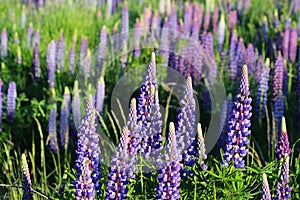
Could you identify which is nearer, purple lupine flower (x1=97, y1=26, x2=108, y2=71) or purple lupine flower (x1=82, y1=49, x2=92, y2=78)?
purple lupine flower (x1=82, y1=49, x2=92, y2=78)

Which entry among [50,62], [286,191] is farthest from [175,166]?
[50,62]

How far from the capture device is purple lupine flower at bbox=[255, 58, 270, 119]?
3.89 metres

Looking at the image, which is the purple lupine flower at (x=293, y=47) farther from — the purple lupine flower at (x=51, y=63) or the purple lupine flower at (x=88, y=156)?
the purple lupine flower at (x=88, y=156)

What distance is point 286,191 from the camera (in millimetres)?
2363

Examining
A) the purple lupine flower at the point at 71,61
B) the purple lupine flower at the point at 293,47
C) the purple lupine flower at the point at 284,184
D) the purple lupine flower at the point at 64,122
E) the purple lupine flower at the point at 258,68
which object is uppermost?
the purple lupine flower at the point at 293,47

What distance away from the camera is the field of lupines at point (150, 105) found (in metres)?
2.30

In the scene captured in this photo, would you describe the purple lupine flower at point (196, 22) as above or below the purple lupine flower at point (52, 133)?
above

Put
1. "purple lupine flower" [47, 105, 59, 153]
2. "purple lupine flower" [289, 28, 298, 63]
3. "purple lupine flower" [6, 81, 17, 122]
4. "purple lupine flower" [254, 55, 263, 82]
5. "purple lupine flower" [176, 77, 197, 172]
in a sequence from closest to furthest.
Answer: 1. "purple lupine flower" [176, 77, 197, 172]
2. "purple lupine flower" [47, 105, 59, 153]
3. "purple lupine flower" [6, 81, 17, 122]
4. "purple lupine flower" [254, 55, 263, 82]
5. "purple lupine flower" [289, 28, 298, 63]

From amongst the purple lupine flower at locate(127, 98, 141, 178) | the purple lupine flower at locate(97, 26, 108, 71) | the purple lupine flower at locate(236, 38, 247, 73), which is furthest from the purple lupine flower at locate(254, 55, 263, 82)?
the purple lupine flower at locate(127, 98, 141, 178)

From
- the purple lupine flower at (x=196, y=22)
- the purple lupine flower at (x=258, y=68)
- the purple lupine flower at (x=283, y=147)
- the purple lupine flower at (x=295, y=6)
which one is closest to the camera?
the purple lupine flower at (x=283, y=147)

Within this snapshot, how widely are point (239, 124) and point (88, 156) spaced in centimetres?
60

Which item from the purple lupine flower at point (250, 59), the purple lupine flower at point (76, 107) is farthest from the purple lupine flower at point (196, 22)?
the purple lupine flower at point (76, 107)

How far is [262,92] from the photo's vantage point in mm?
3895

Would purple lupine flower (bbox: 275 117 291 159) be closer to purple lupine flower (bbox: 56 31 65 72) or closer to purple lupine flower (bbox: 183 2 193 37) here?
purple lupine flower (bbox: 56 31 65 72)
